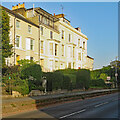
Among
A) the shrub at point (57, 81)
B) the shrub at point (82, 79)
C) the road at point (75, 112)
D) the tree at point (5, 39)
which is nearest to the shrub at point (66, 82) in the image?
the shrub at point (57, 81)

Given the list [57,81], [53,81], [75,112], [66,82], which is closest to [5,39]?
[53,81]

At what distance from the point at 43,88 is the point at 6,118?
484 inches

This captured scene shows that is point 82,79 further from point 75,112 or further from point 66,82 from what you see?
point 75,112

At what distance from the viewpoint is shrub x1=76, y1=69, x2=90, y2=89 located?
35.1 metres

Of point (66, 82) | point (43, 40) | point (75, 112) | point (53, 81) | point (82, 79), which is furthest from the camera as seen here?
point (43, 40)

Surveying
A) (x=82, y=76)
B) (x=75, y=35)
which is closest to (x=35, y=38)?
(x=82, y=76)

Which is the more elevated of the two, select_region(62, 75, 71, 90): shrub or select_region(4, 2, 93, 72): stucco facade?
select_region(4, 2, 93, 72): stucco facade

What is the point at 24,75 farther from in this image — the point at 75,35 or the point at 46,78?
the point at 75,35

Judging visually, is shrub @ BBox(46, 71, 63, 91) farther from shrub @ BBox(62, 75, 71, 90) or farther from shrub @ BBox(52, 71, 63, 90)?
shrub @ BBox(62, 75, 71, 90)

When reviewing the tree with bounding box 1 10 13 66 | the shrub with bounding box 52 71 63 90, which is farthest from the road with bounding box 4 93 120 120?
the shrub with bounding box 52 71 63 90

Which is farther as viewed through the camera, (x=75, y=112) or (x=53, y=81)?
(x=53, y=81)

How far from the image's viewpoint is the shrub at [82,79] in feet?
115

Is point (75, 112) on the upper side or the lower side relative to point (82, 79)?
lower

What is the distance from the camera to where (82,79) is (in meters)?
36.1
